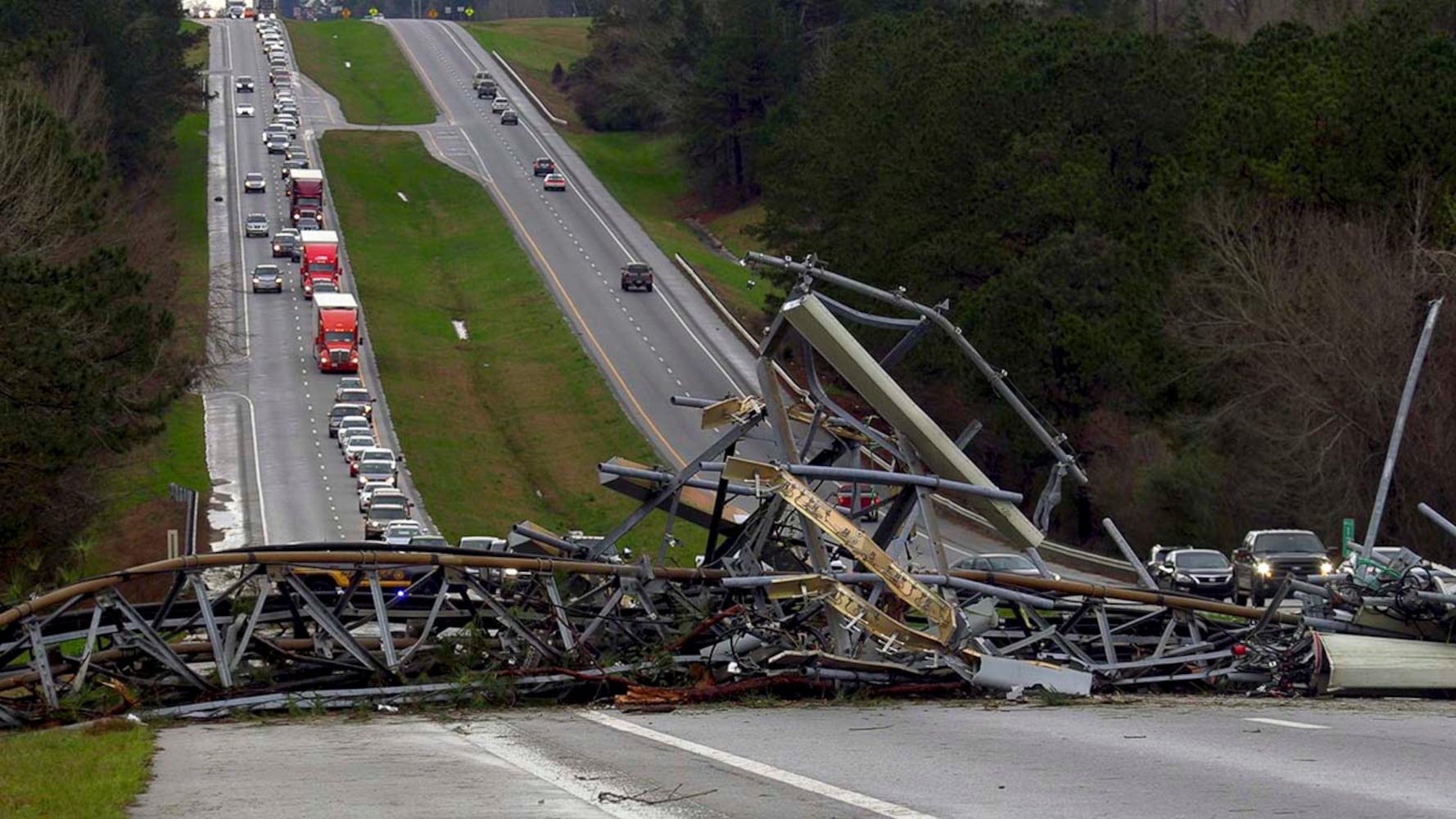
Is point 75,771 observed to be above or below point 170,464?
above

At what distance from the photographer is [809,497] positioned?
69.7ft

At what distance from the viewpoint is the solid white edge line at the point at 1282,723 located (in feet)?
59.7

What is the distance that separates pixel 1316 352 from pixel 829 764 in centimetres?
4620

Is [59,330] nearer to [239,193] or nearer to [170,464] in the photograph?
[170,464]

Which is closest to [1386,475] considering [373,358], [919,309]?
[919,309]

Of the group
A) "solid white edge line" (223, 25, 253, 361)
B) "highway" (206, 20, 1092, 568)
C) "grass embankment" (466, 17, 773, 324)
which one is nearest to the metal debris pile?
"highway" (206, 20, 1092, 568)

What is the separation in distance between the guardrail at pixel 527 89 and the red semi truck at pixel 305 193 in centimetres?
4203

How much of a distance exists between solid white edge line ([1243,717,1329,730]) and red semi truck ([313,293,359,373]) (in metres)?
78.2

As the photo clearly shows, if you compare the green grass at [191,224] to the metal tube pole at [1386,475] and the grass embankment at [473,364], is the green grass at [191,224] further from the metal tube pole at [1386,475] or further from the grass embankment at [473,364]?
the metal tube pole at [1386,475]

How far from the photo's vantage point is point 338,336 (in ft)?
309

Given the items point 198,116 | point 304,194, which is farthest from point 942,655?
point 198,116

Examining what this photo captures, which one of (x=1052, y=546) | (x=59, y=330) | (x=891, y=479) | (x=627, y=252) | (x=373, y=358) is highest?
(x=891, y=479)

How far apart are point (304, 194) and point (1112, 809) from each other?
390ft

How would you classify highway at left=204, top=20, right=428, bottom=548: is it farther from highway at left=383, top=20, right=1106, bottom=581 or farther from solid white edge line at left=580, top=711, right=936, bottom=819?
solid white edge line at left=580, top=711, right=936, bottom=819
